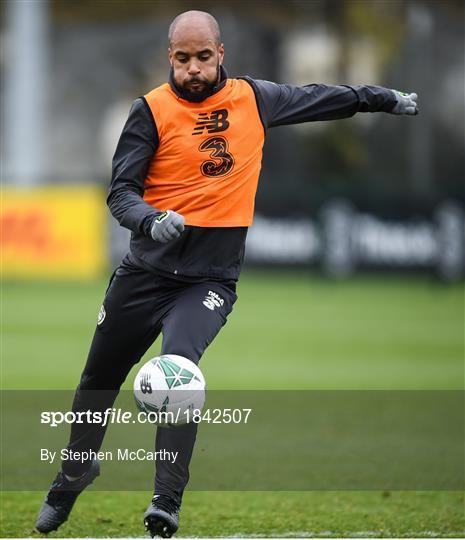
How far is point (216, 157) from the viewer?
19.1ft

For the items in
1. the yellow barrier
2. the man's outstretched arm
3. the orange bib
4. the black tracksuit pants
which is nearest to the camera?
the black tracksuit pants

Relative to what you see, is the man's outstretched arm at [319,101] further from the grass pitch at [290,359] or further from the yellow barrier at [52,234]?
the yellow barrier at [52,234]

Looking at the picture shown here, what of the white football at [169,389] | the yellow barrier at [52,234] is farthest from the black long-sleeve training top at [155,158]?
the yellow barrier at [52,234]

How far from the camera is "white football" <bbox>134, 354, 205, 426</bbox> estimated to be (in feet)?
17.4

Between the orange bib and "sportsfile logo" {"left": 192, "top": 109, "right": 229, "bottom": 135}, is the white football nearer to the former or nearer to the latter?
the orange bib

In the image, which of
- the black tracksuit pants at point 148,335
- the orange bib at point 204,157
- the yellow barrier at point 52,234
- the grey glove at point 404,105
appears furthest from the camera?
the yellow barrier at point 52,234

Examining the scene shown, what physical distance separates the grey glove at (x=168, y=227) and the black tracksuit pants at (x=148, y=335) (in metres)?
0.55

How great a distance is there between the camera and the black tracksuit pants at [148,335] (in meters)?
5.64

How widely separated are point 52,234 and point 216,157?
16.6 metres

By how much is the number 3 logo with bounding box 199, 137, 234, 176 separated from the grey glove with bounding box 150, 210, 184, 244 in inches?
22.4

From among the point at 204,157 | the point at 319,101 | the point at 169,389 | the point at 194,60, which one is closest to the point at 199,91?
the point at 194,60

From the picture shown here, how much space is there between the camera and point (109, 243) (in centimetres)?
2223

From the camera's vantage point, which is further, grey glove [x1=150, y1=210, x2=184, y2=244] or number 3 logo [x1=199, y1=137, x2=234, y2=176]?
number 3 logo [x1=199, y1=137, x2=234, y2=176]

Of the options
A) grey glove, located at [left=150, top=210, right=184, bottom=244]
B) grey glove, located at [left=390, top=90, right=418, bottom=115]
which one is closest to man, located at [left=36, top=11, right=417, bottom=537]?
grey glove, located at [left=150, top=210, right=184, bottom=244]
